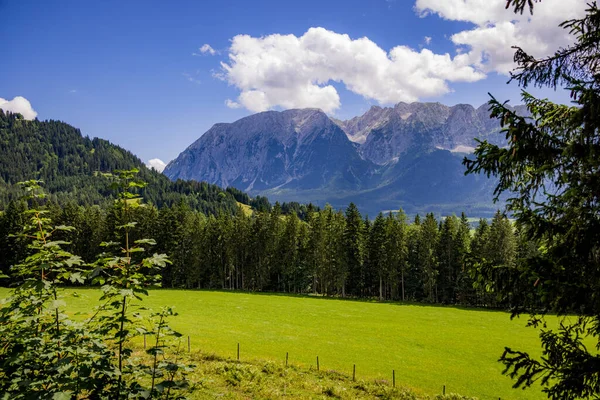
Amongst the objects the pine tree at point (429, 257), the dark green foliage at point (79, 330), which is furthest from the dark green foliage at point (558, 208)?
the pine tree at point (429, 257)

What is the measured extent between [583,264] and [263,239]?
9199 cm

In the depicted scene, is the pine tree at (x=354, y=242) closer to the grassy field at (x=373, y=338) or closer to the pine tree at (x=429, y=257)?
the pine tree at (x=429, y=257)

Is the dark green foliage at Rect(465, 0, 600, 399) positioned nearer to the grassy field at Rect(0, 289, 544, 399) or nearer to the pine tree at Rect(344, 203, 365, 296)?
the grassy field at Rect(0, 289, 544, 399)

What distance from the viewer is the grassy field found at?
3062 cm

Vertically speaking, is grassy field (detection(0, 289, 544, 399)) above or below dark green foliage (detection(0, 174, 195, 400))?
below

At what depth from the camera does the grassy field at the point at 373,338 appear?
100ft

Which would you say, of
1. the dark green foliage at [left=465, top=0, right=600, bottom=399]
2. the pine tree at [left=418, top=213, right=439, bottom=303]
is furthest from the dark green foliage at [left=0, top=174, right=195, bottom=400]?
the pine tree at [left=418, top=213, right=439, bottom=303]

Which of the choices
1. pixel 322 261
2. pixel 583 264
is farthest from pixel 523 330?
pixel 583 264

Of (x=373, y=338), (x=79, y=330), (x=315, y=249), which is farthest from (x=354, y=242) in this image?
(x=79, y=330)

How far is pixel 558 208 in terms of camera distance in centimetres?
854

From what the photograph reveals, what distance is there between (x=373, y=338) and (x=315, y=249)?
161 feet

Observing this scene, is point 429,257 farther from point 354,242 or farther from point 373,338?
point 373,338

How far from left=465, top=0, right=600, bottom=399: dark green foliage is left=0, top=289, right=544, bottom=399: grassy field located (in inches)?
763

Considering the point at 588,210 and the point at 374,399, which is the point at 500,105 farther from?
the point at 374,399
